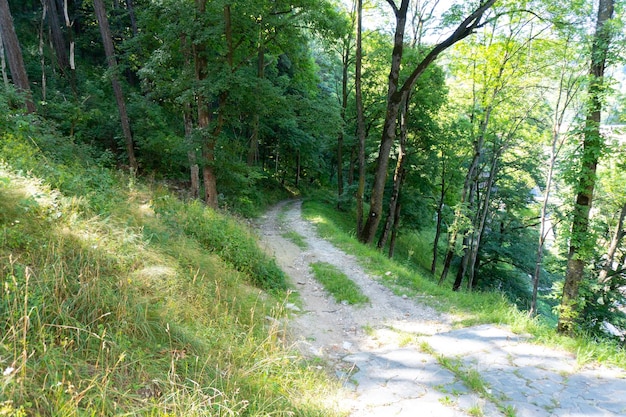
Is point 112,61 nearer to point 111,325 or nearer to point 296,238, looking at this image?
point 296,238

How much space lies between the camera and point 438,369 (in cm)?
402

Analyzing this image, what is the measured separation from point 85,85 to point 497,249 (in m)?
23.2

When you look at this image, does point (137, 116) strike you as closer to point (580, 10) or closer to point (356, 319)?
point (356, 319)

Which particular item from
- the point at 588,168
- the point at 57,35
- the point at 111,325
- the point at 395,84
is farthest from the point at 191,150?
the point at 57,35

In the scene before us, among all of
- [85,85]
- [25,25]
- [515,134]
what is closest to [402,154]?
[515,134]

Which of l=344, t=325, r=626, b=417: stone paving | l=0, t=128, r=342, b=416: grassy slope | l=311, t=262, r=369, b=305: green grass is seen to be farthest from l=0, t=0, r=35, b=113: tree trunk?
l=344, t=325, r=626, b=417: stone paving

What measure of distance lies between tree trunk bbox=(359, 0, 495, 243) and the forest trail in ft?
17.2

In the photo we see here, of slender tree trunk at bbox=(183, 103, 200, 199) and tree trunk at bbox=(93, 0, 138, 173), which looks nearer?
slender tree trunk at bbox=(183, 103, 200, 199)

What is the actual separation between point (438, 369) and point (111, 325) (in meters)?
3.58

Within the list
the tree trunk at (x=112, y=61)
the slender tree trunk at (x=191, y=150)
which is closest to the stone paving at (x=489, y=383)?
the slender tree trunk at (x=191, y=150)

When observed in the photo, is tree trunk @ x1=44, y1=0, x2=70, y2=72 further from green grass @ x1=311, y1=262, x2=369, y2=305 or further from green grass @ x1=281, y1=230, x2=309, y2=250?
green grass @ x1=311, y1=262, x2=369, y2=305

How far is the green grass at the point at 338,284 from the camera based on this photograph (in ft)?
23.5

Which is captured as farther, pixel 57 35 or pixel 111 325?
pixel 57 35

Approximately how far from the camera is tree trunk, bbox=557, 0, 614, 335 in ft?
22.0
